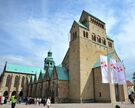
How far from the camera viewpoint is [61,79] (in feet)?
137

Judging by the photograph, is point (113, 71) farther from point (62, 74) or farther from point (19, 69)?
point (19, 69)

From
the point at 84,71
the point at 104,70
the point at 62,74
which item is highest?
the point at 84,71

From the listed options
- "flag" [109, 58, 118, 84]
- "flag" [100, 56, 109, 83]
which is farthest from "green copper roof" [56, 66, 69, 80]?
"flag" [100, 56, 109, 83]

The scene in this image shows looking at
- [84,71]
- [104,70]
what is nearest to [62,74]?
[84,71]

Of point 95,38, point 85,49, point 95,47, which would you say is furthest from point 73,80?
point 95,38

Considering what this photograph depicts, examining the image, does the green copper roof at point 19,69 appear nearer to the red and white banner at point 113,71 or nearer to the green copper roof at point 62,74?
the green copper roof at point 62,74

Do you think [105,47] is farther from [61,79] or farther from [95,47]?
[61,79]

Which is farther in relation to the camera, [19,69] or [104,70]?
[19,69]

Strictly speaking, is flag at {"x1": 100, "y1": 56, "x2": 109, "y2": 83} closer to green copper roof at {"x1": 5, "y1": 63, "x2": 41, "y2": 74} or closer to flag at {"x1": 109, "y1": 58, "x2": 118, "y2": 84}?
flag at {"x1": 109, "y1": 58, "x2": 118, "y2": 84}

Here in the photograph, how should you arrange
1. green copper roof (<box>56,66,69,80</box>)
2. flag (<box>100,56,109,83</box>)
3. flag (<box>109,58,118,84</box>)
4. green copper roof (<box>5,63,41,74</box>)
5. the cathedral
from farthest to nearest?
green copper roof (<box>5,63,41,74</box>) < green copper roof (<box>56,66,69,80</box>) < the cathedral < flag (<box>109,58,118,84</box>) < flag (<box>100,56,109,83</box>)

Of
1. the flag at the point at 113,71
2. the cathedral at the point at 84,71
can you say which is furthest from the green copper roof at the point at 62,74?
the flag at the point at 113,71

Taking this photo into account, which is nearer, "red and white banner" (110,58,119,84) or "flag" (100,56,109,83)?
"flag" (100,56,109,83)

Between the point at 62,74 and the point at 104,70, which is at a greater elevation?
the point at 62,74

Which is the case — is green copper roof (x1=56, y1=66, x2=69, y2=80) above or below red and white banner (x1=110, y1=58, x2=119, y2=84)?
above
